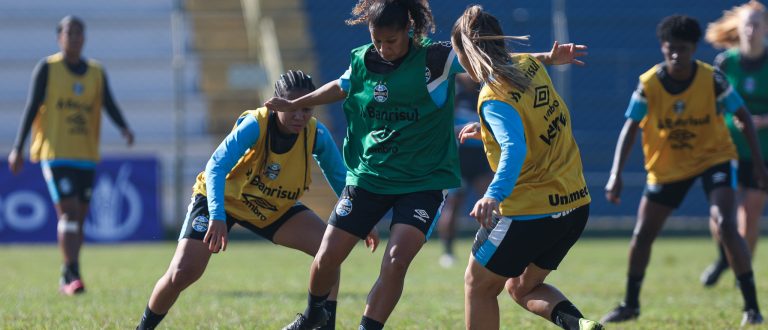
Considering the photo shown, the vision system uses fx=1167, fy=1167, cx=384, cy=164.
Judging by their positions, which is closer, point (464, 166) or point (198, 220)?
point (198, 220)

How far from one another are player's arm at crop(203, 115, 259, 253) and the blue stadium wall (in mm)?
12639

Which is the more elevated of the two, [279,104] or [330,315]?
[279,104]

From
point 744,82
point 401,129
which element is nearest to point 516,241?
point 401,129

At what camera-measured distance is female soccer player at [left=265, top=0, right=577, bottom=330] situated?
577cm

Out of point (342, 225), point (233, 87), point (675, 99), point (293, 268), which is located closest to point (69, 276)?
point (293, 268)

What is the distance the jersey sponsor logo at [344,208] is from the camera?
591 cm

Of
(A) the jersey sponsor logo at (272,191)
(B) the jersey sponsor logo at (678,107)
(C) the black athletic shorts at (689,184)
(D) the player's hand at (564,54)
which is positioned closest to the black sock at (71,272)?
(A) the jersey sponsor logo at (272,191)

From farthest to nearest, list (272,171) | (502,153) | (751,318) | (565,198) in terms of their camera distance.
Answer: (751,318), (272,171), (565,198), (502,153)

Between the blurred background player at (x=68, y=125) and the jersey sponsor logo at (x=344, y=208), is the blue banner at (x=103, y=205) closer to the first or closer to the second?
the blurred background player at (x=68, y=125)

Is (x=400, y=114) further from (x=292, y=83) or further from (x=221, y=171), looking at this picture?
(x=221, y=171)

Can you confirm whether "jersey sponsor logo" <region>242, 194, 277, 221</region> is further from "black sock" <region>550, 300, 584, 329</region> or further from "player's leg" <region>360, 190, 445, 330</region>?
"black sock" <region>550, 300, 584, 329</region>

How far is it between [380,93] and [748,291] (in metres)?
2.94

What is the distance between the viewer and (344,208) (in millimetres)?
5922

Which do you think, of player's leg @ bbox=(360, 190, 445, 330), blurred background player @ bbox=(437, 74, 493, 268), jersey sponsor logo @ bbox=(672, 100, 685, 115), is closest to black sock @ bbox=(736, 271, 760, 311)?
jersey sponsor logo @ bbox=(672, 100, 685, 115)
